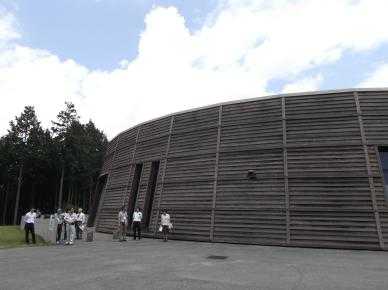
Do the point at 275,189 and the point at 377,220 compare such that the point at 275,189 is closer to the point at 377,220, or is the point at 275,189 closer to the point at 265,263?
the point at 377,220

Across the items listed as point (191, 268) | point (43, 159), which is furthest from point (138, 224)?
point (43, 159)

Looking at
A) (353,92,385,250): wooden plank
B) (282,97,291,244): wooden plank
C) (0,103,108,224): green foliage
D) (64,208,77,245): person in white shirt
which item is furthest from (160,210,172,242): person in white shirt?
(0,103,108,224): green foliage

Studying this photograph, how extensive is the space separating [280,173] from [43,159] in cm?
5339

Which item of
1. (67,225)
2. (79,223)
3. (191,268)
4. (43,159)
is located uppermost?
(43,159)

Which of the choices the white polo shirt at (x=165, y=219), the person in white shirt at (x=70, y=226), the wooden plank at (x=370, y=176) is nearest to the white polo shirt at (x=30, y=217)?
the person in white shirt at (x=70, y=226)

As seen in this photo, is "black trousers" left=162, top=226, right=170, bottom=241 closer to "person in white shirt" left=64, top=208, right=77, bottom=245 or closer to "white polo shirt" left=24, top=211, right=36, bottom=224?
"person in white shirt" left=64, top=208, right=77, bottom=245

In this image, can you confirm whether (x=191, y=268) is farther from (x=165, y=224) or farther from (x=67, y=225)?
(x=67, y=225)

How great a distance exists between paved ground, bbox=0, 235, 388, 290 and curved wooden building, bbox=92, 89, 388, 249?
157 centimetres

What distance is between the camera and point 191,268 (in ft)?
37.8

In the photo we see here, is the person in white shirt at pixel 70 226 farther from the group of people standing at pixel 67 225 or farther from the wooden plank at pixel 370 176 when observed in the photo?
the wooden plank at pixel 370 176

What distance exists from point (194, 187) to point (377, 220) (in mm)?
8480

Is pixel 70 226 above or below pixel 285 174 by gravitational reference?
below

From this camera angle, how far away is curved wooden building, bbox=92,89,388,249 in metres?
17.0

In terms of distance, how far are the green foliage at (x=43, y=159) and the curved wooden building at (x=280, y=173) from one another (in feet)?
146
